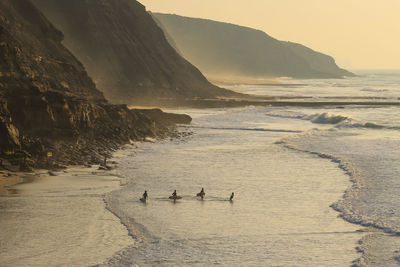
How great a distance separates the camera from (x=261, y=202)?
2897cm

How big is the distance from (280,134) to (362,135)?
753cm

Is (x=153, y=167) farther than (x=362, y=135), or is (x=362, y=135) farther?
(x=362, y=135)

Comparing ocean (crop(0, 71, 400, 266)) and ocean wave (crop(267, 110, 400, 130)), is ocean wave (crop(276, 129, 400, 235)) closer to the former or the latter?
ocean (crop(0, 71, 400, 266))

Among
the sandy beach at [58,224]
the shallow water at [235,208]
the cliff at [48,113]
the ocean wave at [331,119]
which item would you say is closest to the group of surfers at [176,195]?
the shallow water at [235,208]

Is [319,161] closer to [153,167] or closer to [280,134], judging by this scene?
[153,167]

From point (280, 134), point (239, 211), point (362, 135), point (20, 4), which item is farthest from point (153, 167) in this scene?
point (20, 4)

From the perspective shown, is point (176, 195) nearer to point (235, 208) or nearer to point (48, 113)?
point (235, 208)

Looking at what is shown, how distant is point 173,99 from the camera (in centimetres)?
10369

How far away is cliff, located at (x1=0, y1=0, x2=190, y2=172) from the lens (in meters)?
36.8

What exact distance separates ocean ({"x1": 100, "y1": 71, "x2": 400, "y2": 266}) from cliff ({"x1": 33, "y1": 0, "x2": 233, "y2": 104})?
4602cm

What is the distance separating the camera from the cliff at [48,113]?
36.8m

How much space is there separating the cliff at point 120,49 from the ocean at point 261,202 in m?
46.0

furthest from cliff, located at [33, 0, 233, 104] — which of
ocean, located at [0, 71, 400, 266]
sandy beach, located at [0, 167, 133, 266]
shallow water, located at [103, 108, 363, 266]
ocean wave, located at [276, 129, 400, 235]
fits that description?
sandy beach, located at [0, 167, 133, 266]

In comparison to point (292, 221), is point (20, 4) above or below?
above
